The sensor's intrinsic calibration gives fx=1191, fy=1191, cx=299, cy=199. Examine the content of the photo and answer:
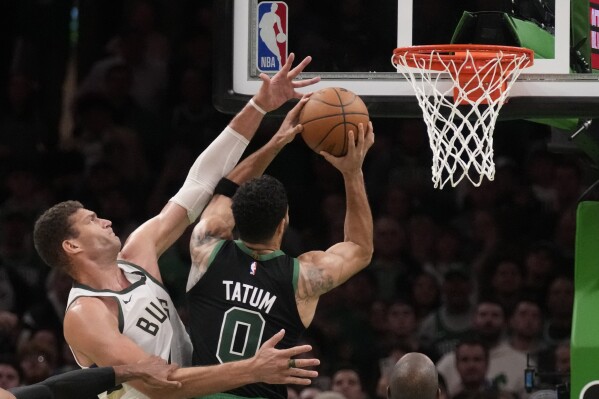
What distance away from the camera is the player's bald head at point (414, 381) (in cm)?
420

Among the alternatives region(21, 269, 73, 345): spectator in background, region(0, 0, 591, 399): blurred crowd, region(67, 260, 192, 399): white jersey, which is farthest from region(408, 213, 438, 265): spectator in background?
region(67, 260, 192, 399): white jersey

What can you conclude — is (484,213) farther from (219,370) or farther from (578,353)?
(219,370)

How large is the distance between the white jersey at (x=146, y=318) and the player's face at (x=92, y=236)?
125 millimetres

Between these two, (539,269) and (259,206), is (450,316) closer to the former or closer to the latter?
(539,269)

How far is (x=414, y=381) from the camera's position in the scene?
165 inches

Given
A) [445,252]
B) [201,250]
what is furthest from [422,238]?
[201,250]

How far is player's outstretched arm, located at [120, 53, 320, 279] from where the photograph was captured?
484 centimetres

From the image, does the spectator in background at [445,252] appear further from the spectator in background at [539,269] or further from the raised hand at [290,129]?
the raised hand at [290,129]

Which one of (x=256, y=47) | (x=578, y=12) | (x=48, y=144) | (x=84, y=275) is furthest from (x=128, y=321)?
(x=48, y=144)

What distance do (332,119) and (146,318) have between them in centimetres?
104

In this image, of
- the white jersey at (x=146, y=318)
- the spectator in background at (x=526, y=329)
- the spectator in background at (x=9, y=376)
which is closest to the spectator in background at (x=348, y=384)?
the spectator in background at (x=526, y=329)

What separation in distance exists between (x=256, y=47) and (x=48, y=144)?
4003 mm

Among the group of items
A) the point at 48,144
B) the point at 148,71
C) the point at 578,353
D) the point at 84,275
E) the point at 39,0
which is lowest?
the point at 578,353

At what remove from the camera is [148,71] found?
935 cm
